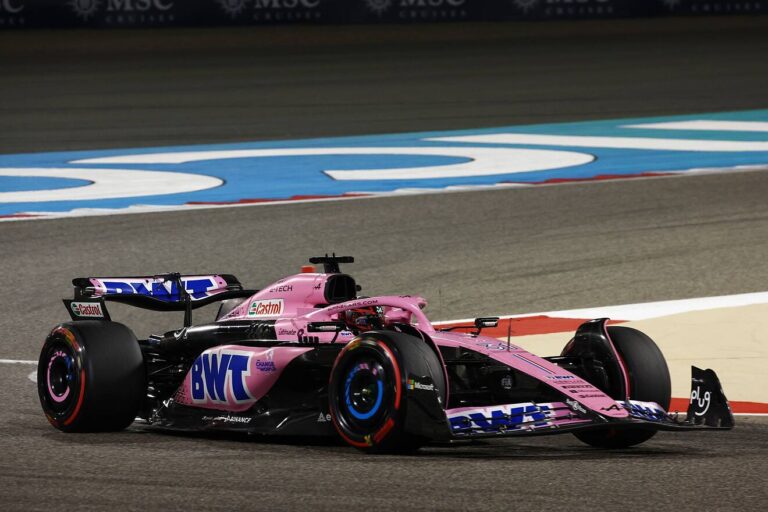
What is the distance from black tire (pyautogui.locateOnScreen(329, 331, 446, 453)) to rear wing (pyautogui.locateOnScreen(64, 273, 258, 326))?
1.65 m

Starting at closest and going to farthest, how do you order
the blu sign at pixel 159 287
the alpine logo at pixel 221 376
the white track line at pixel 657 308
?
the alpine logo at pixel 221 376
the blu sign at pixel 159 287
the white track line at pixel 657 308

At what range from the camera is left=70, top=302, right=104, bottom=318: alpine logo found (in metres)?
7.96

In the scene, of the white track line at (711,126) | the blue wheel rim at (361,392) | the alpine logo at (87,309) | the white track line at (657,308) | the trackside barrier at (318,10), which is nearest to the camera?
the blue wheel rim at (361,392)

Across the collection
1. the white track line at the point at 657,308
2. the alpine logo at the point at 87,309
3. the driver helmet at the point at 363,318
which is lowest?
the white track line at the point at 657,308

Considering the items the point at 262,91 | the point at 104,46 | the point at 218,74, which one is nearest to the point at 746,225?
the point at 262,91

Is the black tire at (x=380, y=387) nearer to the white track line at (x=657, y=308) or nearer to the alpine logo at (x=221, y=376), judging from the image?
the alpine logo at (x=221, y=376)

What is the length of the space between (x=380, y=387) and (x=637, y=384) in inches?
48.2

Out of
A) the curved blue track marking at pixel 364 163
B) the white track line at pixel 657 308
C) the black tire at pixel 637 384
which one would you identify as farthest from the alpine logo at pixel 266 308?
the curved blue track marking at pixel 364 163

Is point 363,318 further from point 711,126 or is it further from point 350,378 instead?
point 711,126

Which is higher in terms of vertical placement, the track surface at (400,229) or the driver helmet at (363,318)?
the driver helmet at (363,318)

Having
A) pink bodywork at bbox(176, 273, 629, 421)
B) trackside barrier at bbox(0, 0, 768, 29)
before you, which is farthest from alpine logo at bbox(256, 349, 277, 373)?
trackside barrier at bbox(0, 0, 768, 29)

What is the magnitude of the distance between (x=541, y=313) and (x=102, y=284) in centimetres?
350

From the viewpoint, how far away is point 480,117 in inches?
907

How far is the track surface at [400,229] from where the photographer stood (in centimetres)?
607
